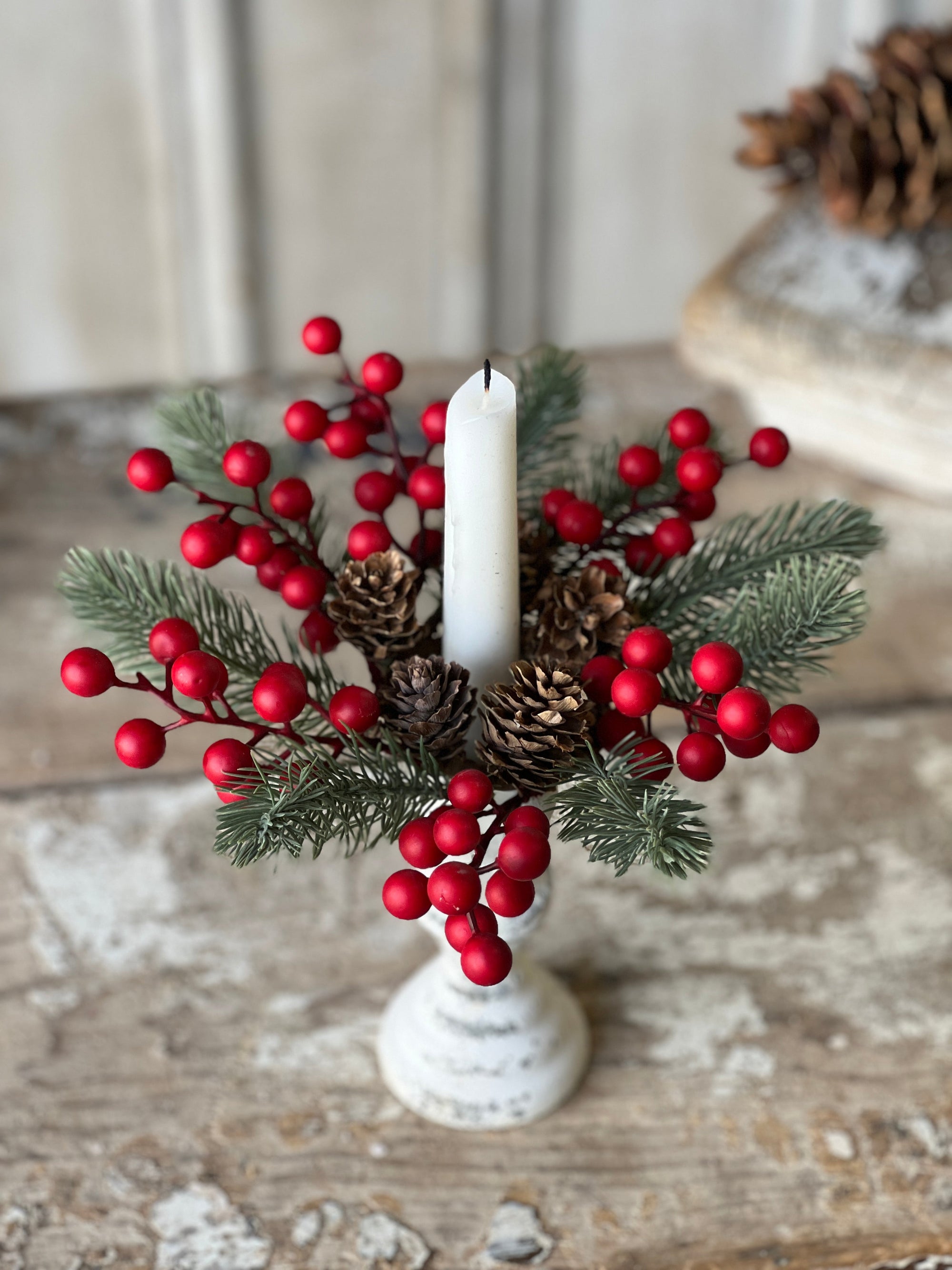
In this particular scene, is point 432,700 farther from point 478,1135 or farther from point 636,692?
point 478,1135

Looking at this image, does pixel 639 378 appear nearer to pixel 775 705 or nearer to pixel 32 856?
pixel 775 705

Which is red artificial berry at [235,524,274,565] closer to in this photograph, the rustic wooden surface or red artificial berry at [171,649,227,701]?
red artificial berry at [171,649,227,701]

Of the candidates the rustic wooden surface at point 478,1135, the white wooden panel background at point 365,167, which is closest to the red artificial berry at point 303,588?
the rustic wooden surface at point 478,1135

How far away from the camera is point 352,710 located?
0.35 metres

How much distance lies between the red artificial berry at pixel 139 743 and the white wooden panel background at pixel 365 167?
2.64ft

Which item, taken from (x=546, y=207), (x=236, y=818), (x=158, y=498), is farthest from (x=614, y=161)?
(x=236, y=818)

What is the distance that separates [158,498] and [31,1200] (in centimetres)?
54

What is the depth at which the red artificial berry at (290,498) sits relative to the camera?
15.7 inches

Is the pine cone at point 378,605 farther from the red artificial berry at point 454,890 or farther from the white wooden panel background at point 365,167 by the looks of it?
the white wooden panel background at point 365,167

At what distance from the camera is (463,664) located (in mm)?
384

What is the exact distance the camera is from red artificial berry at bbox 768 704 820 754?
1.12 ft

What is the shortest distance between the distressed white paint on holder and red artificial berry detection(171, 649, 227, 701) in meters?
0.16

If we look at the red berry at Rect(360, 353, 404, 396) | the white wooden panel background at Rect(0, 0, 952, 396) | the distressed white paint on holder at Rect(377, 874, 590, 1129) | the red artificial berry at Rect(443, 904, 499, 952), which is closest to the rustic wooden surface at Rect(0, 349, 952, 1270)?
the distressed white paint on holder at Rect(377, 874, 590, 1129)

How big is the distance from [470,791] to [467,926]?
0.12 ft
